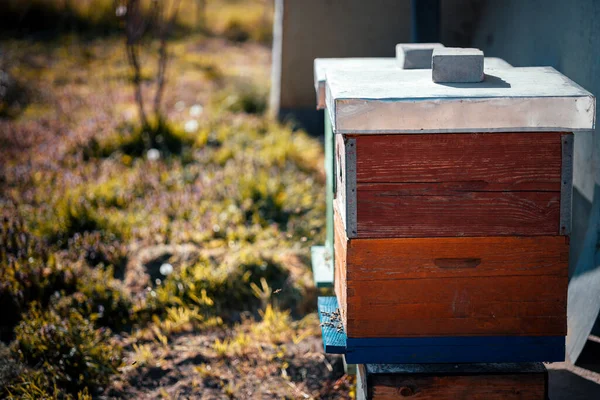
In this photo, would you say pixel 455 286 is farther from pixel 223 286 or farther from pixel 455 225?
pixel 223 286

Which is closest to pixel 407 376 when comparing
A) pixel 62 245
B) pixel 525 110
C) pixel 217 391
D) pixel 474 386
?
pixel 474 386

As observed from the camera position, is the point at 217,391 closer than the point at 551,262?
No

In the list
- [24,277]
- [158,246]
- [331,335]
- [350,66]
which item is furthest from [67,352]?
[350,66]

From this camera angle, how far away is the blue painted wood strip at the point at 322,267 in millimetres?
3012

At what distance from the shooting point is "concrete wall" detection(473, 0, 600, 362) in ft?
8.61

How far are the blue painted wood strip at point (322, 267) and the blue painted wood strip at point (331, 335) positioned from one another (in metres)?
0.40

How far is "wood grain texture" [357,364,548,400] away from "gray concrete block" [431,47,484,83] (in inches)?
36.7

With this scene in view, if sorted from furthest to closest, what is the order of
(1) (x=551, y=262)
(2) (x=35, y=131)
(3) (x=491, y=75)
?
(2) (x=35, y=131) → (3) (x=491, y=75) → (1) (x=551, y=262)

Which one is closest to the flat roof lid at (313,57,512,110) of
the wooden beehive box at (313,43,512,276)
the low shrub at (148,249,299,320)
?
the wooden beehive box at (313,43,512,276)

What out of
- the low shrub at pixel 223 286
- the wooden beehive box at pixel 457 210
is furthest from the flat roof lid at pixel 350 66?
the low shrub at pixel 223 286

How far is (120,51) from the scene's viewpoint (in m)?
9.18

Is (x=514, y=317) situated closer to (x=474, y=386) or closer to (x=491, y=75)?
(x=474, y=386)

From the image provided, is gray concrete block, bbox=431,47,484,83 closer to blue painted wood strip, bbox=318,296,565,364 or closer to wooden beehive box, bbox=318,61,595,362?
wooden beehive box, bbox=318,61,595,362

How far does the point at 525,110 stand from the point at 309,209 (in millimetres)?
2765
